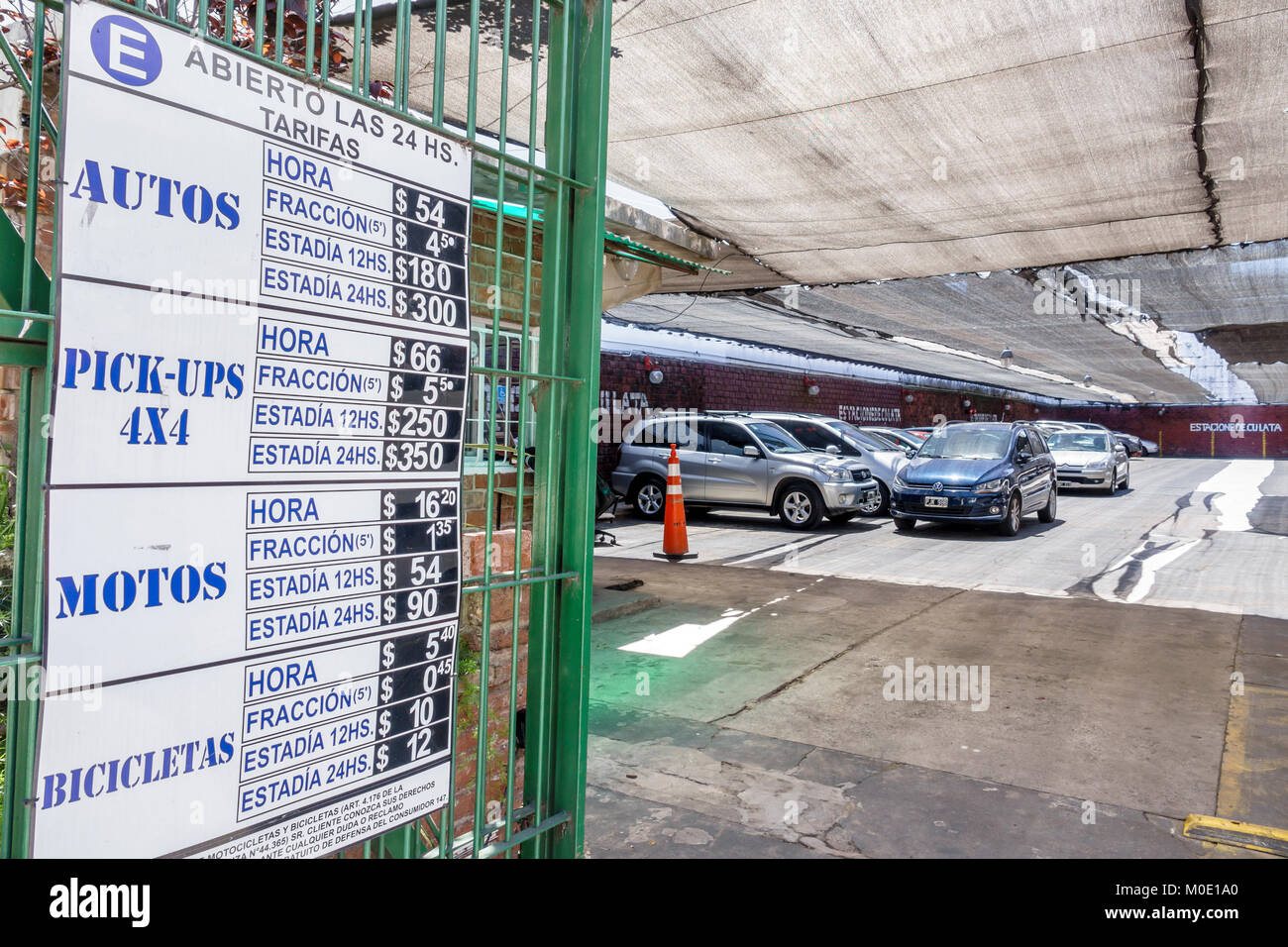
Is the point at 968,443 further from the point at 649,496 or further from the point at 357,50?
the point at 357,50

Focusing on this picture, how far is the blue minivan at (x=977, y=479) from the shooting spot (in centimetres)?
1199

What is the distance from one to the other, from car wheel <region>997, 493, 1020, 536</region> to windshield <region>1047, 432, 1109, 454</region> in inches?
324

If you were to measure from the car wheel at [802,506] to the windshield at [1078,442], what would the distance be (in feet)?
31.5

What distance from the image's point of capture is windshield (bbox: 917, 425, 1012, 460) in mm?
12812

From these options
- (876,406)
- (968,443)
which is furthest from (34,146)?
(876,406)

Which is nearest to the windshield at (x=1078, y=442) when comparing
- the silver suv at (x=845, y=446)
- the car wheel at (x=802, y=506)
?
the silver suv at (x=845, y=446)

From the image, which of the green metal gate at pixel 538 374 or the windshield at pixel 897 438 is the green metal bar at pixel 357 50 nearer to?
the green metal gate at pixel 538 374

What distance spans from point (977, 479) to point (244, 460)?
11.6m

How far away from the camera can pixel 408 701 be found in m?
2.04

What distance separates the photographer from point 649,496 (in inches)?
549

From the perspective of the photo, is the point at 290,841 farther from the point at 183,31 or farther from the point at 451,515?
the point at 183,31

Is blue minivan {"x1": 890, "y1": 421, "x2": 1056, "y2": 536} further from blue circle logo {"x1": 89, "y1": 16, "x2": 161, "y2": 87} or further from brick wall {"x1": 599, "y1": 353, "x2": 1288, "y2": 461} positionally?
blue circle logo {"x1": 89, "y1": 16, "x2": 161, "y2": 87}

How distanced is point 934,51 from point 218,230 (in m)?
3.86
